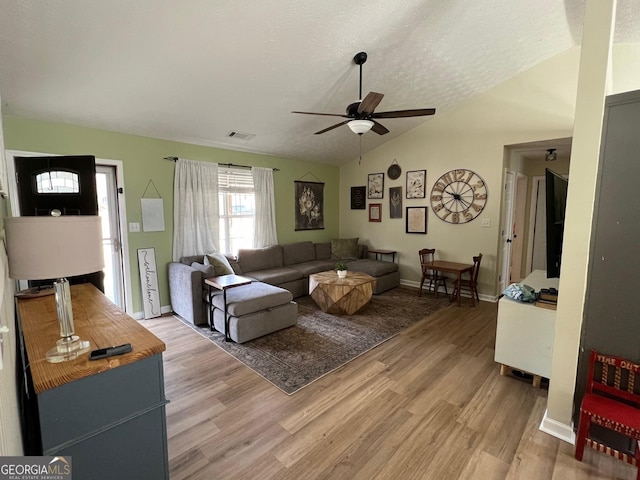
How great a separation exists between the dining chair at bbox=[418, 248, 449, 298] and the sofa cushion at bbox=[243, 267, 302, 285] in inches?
77.6

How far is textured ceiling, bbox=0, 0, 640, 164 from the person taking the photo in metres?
2.15

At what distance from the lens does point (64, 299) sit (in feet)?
4.17

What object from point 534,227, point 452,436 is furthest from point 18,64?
point 534,227

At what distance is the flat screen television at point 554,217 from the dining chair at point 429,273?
230cm

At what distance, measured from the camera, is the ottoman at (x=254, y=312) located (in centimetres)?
318

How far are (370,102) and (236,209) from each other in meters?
2.92

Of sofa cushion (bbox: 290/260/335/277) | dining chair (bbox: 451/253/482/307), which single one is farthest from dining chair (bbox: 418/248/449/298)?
sofa cushion (bbox: 290/260/335/277)

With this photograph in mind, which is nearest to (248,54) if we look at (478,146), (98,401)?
(98,401)

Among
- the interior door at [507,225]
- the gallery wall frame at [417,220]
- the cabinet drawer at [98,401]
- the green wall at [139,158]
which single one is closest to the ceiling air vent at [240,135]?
the green wall at [139,158]

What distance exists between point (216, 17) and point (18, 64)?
155 cm

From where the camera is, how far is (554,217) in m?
2.32

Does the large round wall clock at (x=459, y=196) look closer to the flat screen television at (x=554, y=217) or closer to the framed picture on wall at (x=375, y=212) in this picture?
the framed picture on wall at (x=375, y=212)

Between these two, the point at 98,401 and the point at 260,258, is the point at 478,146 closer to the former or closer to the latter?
the point at 260,258

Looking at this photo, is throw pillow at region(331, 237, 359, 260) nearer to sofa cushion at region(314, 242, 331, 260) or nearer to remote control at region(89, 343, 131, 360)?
sofa cushion at region(314, 242, 331, 260)
